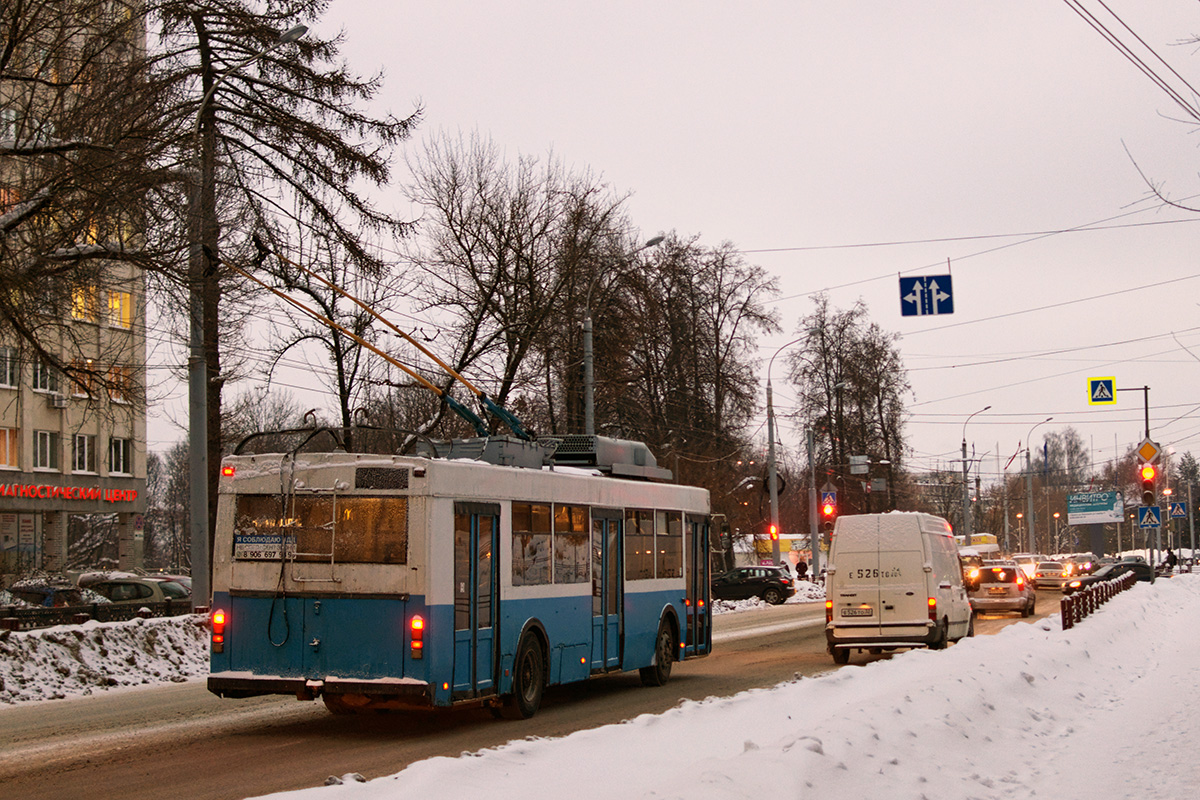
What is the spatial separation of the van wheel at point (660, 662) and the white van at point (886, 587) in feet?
12.8

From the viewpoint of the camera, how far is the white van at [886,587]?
19.7 meters

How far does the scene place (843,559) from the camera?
20.2 metres

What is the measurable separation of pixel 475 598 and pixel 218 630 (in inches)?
93.7

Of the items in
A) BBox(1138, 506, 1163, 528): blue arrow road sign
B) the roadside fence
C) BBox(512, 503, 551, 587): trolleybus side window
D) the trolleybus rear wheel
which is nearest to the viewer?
the trolleybus rear wheel

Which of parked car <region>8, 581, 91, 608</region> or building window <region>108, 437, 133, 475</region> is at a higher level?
building window <region>108, 437, 133, 475</region>

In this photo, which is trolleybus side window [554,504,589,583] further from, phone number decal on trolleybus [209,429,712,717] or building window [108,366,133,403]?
building window [108,366,133,403]

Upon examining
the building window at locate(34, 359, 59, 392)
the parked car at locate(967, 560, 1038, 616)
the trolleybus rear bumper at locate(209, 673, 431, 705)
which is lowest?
the parked car at locate(967, 560, 1038, 616)

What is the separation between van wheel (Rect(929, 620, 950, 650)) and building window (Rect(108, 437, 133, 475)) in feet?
141

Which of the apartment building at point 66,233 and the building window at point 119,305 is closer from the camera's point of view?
the apartment building at point 66,233

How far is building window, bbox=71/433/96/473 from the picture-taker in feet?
176

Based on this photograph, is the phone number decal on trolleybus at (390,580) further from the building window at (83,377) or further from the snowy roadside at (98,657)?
the snowy roadside at (98,657)

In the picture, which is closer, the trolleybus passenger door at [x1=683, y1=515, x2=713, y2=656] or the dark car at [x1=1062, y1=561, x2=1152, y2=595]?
the trolleybus passenger door at [x1=683, y1=515, x2=713, y2=656]

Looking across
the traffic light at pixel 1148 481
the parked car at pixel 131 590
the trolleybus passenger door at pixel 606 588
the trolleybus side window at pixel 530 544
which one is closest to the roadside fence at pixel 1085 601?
the traffic light at pixel 1148 481

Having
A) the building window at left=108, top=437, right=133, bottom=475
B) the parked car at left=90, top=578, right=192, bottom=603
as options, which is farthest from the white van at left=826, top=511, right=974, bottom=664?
the building window at left=108, top=437, right=133, bottom=475
